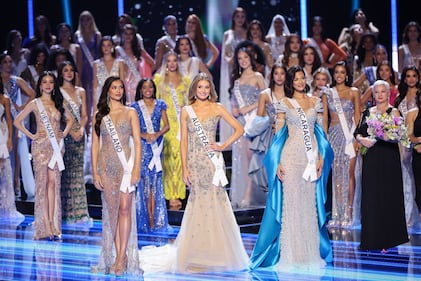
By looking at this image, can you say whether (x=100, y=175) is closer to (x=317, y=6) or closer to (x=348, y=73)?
(x=348, y=73)

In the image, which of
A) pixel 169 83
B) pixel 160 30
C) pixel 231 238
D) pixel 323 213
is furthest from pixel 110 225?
pixel 160 30

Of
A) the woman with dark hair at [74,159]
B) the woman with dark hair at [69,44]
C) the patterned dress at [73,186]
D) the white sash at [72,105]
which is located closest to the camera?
the white sash at [72,105]

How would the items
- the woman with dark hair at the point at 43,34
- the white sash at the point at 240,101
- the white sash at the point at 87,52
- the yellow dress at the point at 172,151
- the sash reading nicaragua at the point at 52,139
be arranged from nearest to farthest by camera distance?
1. the sash reading nicaragua at the point at 52,139
2. the white sash at the point at 240,101
3. the yellow dress at the point at 172,151
4. the white sash at the point at 87,52
5. the woman with dark hair at the point at 43,34

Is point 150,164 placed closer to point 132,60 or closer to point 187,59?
point 187,59

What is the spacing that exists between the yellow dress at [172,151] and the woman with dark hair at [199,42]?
1.43 metres

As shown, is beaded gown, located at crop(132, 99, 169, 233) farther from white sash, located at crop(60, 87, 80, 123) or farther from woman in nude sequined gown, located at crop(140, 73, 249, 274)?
woman in nude sequined gown, located at crop(140, 73, 249, 274)

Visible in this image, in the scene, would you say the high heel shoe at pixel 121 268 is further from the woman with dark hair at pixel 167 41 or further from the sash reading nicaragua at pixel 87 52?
the sash reading nicaragua at pixel 87 52

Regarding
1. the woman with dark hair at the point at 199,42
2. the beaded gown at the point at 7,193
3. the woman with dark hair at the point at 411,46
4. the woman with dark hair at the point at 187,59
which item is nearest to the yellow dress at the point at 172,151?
the woman with dark hair at the point at 187,59

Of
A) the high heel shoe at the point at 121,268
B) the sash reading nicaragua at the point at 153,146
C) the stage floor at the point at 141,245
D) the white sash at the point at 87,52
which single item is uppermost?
the white sash at the point at 87,52

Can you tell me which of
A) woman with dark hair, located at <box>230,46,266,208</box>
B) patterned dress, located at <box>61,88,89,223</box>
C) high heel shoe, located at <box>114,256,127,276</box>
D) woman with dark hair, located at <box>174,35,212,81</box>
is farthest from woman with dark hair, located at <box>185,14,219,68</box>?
high heel shoe, located at <box>114,256,127,276</box>

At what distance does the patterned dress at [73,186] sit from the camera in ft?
32.3

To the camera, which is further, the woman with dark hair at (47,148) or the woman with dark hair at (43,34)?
the woman with dark hair at (43,34)

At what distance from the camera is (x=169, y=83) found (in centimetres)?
1023

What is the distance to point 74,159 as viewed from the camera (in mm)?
9891
